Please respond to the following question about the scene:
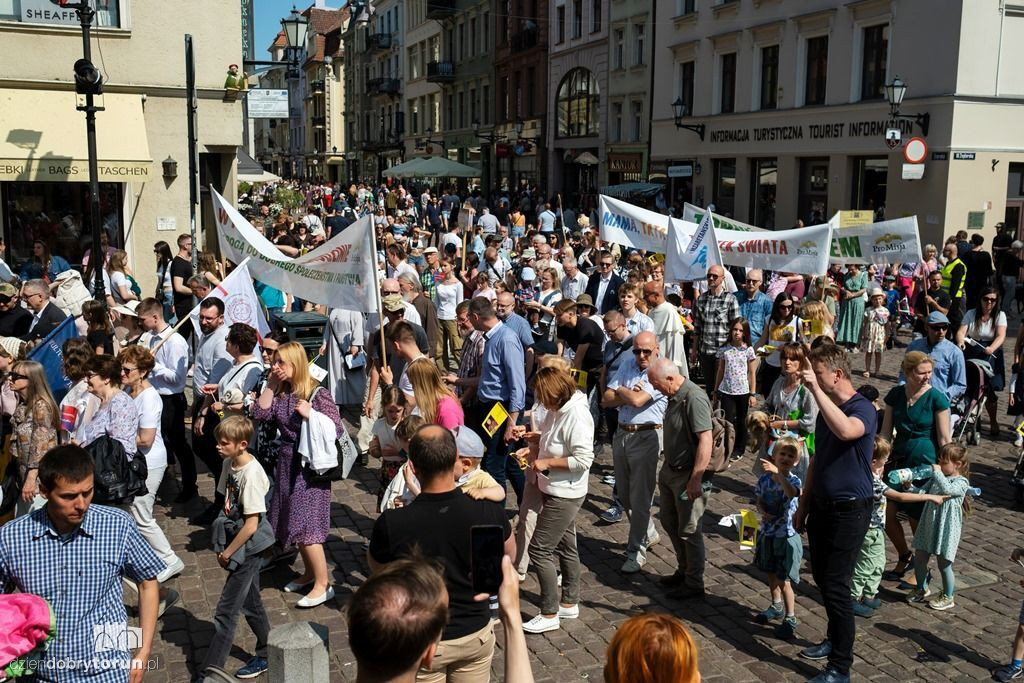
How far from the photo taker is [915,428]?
22.3 ft

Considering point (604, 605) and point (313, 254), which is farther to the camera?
point (313, 254)

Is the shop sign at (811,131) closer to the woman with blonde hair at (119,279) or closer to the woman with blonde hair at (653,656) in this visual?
the woman with blonde hair at (119,279)

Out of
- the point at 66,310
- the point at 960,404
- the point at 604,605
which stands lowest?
the point at 604,605

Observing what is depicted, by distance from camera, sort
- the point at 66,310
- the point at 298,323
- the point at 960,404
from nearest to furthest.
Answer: the point at 960,404 → the point at 66,310 → the point at 298,323

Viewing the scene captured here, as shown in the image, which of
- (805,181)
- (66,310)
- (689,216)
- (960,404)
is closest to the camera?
(960,404)

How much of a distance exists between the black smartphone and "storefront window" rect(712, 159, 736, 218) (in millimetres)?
27551

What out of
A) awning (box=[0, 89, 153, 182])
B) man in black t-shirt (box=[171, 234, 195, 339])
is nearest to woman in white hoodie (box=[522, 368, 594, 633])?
man in black t-shirt (box=[171, 234, 195, 339])

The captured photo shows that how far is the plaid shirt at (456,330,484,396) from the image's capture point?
800 centimetres

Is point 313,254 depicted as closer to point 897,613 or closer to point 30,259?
point 897,613

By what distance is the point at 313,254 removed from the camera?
8773 millimetres

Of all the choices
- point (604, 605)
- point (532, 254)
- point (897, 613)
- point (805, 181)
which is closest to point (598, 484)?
point (604, 605)

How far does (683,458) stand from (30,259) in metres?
13.6

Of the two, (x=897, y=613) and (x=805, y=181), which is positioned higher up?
(x=805, y=181)

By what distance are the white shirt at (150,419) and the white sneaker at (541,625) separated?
269cm
